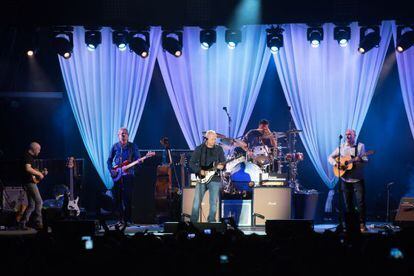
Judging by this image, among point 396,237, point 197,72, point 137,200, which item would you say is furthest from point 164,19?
point 396,237

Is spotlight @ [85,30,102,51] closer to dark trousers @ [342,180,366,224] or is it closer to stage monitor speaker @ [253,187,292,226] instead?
stage monitor speaker @ [253,187,292,226]

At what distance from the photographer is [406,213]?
43.7 ft

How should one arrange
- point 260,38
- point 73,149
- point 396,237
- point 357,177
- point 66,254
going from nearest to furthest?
point 66,254 < point 396,237 < point 357,177 < point 260,38 < point 73,149

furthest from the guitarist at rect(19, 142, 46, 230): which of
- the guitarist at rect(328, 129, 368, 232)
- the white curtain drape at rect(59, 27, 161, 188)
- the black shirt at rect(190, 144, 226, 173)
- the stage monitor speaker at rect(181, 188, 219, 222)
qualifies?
the guitarist at rect(328, 129, 368, 232)

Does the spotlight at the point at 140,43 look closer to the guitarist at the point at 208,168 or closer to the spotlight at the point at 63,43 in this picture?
the spotlight at the point at 63,43

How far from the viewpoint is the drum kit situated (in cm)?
1422

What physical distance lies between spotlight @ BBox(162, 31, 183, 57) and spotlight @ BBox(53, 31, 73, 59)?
2.18 meters

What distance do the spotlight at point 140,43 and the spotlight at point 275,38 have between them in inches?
110

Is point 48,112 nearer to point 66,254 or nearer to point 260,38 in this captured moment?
point 260,38

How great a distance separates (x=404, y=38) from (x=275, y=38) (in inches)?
114

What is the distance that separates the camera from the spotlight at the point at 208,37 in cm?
1488

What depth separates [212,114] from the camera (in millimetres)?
15859

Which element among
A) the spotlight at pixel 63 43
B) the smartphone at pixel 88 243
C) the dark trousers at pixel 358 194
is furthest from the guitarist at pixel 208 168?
the smartphone at pixel 88 243

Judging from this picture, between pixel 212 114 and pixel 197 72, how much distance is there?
1105mm
